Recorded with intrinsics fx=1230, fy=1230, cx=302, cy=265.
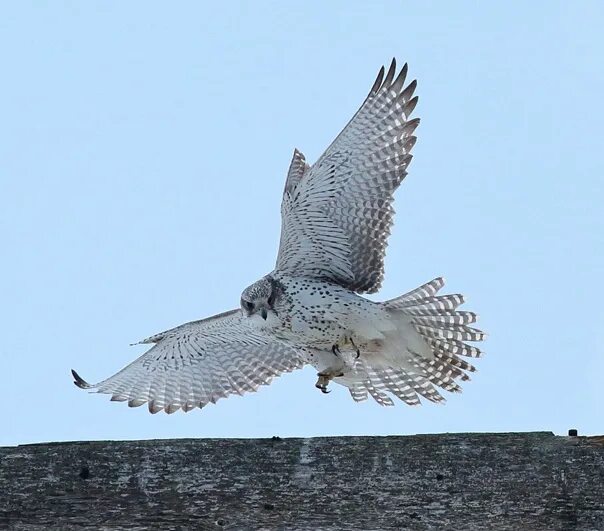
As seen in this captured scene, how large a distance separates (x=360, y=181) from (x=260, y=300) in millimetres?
938

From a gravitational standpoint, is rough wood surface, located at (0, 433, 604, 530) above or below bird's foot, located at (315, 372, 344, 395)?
below

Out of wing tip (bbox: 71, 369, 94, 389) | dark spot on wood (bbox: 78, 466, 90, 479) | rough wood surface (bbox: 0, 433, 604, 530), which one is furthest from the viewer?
wing tip (bbox: 71, 369, 94, 389)

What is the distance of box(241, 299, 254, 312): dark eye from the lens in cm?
749

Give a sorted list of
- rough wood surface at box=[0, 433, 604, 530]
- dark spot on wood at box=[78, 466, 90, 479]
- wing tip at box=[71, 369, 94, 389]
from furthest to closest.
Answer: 1. wing tip at box=[71, 369, 94, 389]
2. dark spot on wood at box=[78, 466, 90, 479]
3. rough wood surface at box=[0, 433, 604, 530]

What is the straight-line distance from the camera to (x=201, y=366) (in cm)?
768

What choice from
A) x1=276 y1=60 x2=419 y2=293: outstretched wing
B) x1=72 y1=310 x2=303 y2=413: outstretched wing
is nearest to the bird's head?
x1=72 y1=310 x2=303 y2=413: outstretched wing

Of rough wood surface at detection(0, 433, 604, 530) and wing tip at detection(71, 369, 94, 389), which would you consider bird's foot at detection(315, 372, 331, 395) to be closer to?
wing tip at detection(71, 369, 94, 389)

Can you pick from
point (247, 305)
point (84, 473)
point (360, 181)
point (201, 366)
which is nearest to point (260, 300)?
point (247, 305)

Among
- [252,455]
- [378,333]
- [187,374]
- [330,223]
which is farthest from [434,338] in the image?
[252,455]

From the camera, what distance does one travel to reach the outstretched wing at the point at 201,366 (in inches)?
283

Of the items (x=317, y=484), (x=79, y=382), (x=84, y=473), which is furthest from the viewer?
(x=79, y=382)

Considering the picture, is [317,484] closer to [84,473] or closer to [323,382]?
[84,473]

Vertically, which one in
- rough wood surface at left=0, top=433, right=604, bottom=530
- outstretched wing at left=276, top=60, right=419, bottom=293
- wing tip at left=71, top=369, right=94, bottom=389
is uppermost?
outstretched wing at left=276, top=60, right=419, bottom=293

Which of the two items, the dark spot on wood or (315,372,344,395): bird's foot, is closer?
the dark spot on wood
